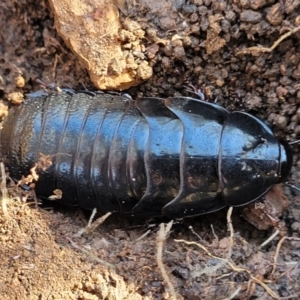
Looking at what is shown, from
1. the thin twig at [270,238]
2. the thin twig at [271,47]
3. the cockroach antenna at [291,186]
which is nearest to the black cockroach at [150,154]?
the cockroach antenna at [291,186]

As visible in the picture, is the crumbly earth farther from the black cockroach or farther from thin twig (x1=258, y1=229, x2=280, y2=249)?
the black cockroach

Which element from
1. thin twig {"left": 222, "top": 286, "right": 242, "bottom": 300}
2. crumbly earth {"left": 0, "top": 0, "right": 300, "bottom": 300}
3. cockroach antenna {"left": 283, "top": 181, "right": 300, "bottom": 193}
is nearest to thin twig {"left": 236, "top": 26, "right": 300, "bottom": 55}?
crumbly earth {"left": 0, "top": 0, "right": 300, "bottom": 300}

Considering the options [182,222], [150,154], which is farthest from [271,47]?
[182,222]

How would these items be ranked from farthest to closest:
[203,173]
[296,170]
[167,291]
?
[296,170] → [203,173] → [167,291]

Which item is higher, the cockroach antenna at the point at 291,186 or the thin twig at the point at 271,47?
the thin twig at the point at 271,47

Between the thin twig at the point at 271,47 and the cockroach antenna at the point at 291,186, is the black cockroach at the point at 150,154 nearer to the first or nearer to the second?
the cockroach antenna at the point at 291,186

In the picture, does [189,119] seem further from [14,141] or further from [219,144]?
[14,141]

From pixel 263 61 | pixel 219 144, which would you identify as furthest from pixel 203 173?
pixel 263 61
